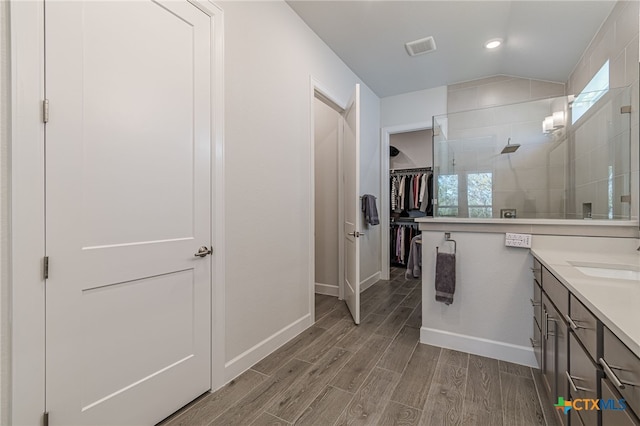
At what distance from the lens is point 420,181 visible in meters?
5.06

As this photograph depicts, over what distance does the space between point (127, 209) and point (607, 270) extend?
2452 millimetres

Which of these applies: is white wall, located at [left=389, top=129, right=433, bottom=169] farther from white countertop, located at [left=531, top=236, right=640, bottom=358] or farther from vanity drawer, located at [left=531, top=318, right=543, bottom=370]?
vanity drawer, located at [left=531, top=318, right=543, bottom=370]

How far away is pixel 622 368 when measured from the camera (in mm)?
712

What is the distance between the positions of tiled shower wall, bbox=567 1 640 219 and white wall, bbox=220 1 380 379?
7.40 ft

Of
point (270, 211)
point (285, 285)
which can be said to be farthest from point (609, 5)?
point (285, 285)

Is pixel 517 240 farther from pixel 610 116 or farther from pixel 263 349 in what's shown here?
pixel 263 349

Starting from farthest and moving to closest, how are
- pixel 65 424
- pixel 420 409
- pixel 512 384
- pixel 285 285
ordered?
pixel 285 285, pixel 512 384, pixel 420 409, pixel 65 424

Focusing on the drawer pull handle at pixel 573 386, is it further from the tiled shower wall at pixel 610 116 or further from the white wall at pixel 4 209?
the white wall at pixel 4 209

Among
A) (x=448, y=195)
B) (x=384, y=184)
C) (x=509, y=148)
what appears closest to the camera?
(x=448, y=195)

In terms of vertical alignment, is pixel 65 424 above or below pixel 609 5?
below

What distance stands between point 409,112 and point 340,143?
1363 millimetres

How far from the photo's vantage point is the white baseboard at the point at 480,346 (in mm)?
1982

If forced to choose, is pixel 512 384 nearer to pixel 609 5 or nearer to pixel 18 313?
pixel 18 313

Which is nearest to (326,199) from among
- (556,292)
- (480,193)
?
(480,193)
